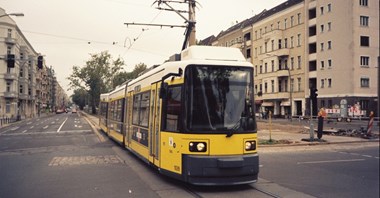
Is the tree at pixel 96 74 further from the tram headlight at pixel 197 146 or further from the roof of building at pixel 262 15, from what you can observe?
the tram headlight at pixel 197 146

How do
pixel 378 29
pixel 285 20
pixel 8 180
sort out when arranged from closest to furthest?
pixel 378 29 → pixel 8 180 → pixel 285 20

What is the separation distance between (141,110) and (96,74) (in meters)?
75.6

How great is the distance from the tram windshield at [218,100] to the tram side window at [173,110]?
0.33 metres

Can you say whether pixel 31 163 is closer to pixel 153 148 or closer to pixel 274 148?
pixel 153 148

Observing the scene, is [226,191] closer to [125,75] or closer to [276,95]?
[276,95]

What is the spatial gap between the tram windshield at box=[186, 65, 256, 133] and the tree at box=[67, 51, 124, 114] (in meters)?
78.4

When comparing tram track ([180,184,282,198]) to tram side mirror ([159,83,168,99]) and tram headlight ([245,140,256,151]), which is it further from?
tram side mirror ([159,83,168,99])

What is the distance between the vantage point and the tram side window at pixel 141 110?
11.0 m

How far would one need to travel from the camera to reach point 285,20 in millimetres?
58625

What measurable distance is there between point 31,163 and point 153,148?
16.1 feet

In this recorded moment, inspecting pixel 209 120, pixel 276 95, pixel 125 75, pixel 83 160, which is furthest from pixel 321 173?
pixel 125 75

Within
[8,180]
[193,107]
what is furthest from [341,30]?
[8,180]

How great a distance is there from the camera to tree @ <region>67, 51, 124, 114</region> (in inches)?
3346

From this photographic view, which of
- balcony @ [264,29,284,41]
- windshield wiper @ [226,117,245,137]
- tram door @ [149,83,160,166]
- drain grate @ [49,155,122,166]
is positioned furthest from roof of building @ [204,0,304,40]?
windshield wiper @ [226,117,245,137]
